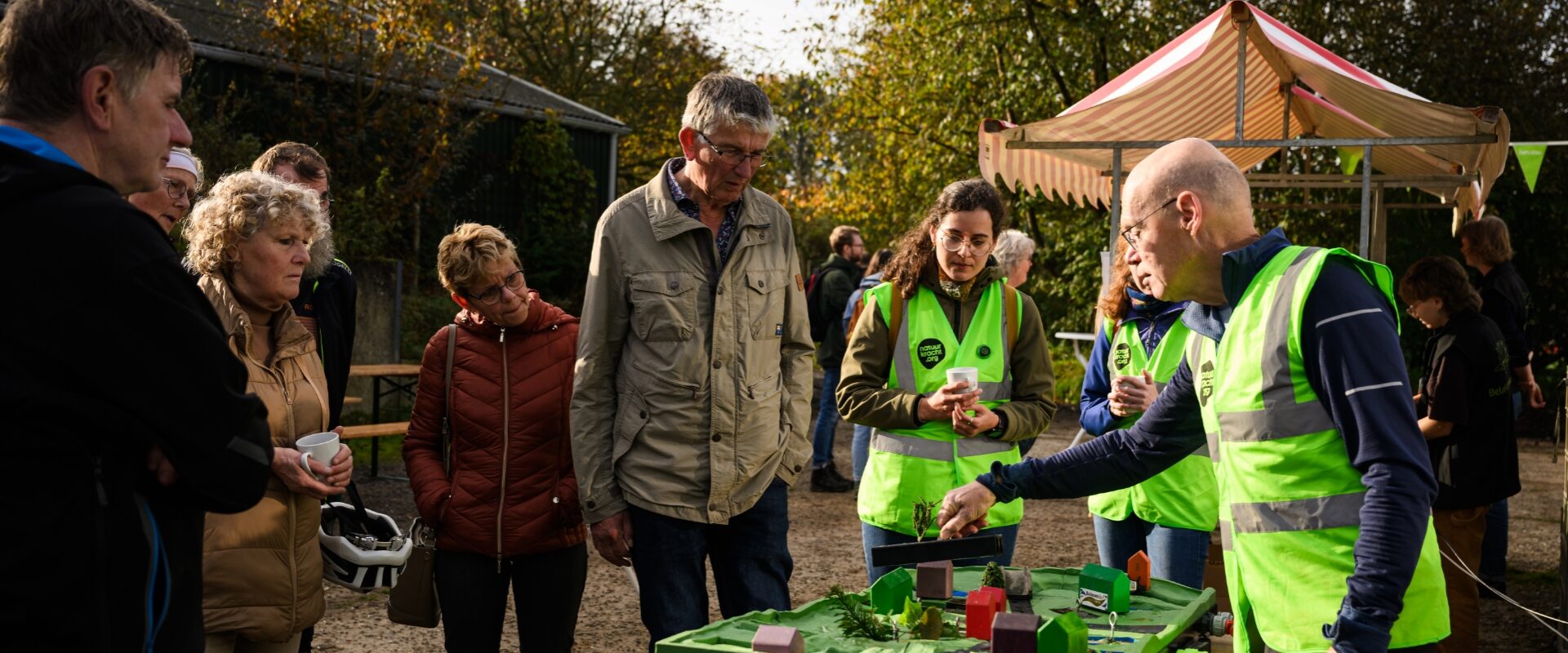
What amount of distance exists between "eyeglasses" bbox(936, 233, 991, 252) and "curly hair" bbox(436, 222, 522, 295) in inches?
56.1

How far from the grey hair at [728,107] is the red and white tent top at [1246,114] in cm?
374

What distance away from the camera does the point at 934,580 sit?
3.27 m

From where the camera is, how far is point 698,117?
141 inches

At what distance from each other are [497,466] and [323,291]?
0.82 metres

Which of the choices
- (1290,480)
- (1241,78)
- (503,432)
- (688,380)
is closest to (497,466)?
(503,432)

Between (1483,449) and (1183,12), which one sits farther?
(1183,12)

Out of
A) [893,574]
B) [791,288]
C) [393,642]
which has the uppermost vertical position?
[791,288]

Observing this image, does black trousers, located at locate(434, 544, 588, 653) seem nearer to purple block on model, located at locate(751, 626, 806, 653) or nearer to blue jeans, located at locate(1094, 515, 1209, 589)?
purple block on model, located at locate(751, 626, 806, 653)

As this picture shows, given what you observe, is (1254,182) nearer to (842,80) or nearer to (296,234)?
(296,234)

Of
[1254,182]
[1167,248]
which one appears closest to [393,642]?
[1167,248]

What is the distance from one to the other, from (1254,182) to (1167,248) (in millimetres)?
6105

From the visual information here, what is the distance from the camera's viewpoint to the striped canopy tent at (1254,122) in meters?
6.39

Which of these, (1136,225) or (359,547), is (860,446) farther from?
(1136,225)

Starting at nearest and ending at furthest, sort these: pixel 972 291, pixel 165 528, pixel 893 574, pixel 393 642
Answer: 1. pixel 165 528
2. pixel 893 574
3. pixel 972 291
4. pixel 393 642
